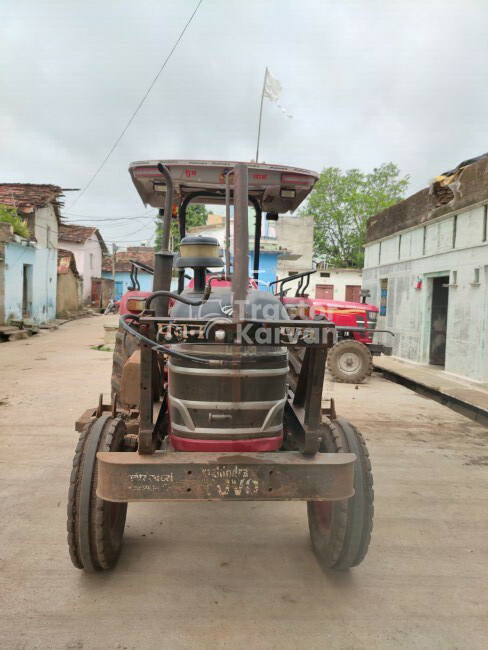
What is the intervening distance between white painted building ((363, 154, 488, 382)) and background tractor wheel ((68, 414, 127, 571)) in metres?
7.76

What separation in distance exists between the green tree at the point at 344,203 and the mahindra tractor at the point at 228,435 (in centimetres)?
3933

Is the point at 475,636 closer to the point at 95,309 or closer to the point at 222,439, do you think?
the point at 222,439

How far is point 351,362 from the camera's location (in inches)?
392

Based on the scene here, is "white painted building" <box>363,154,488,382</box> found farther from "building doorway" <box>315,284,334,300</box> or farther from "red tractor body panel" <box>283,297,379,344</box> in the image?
"building doorway" <box>315,284,334,300</box>

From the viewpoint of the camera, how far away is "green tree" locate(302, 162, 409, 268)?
1623 inches

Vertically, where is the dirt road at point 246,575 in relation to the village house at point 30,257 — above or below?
below

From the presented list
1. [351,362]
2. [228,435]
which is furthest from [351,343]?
[228,435]

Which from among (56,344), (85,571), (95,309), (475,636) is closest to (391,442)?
(475,636)

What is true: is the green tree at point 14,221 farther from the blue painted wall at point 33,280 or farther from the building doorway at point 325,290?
the building doorway at point 325,290

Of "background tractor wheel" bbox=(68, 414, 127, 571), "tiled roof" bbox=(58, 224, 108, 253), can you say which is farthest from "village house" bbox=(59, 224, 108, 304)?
"background tractor wheel" bbox=(68, 414, 127, 571)

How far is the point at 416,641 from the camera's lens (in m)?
2.50

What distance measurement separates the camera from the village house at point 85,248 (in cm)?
3509

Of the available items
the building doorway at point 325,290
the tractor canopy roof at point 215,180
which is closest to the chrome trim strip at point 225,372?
the tractor canopy roof at point 215,180

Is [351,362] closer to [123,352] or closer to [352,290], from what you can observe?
[123,352]
